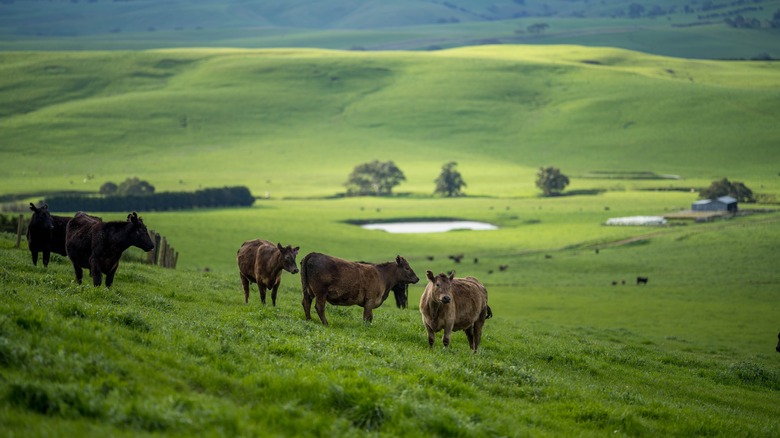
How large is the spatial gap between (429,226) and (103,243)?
3411 inches

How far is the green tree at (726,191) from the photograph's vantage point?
117000 millimetres

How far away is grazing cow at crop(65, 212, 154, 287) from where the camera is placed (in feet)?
65.1

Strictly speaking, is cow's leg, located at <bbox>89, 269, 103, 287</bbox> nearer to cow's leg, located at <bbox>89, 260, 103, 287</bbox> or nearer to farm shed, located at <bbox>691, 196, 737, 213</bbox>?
cow's leg, located at <bbox>89, 260, 103, 287</bbox>

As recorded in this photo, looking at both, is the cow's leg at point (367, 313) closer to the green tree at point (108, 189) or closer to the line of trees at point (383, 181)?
the green tree at point (108, 189)

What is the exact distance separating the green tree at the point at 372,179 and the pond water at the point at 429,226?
34.0 metres

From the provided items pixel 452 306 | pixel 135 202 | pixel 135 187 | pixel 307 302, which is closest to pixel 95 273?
pixel 307 302

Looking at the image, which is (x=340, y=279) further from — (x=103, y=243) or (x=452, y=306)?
(x=103, y=243)

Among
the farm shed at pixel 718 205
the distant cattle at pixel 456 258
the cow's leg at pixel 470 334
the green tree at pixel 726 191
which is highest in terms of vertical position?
the green tree at pixel 726 191

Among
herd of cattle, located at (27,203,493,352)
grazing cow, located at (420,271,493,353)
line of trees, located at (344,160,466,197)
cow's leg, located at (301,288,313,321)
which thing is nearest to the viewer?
grazing cow, located at (420,271,493,353)

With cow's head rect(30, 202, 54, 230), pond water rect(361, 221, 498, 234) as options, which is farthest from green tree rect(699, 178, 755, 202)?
cow's head rect(30, 202, 54, 230)

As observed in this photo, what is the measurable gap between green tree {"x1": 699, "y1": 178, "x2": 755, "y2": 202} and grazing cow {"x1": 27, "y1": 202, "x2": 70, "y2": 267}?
339ft

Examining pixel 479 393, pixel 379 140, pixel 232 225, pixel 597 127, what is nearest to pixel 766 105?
pixel 597 127

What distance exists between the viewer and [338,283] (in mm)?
20000

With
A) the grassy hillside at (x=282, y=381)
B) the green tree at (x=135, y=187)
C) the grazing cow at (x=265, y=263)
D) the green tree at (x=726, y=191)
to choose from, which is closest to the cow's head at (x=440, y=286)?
the grassy hillside at (x=282, y=381)
